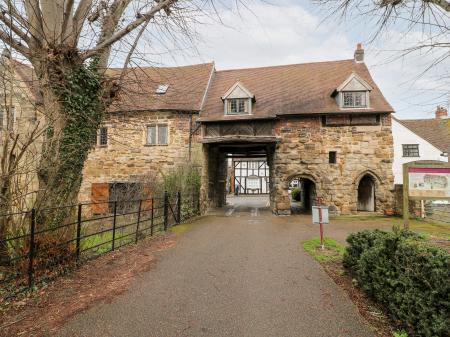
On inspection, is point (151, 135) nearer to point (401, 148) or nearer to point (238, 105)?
point (238, 105)

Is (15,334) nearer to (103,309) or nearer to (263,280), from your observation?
(103,309)

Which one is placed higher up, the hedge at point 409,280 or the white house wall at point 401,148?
the white house wall at point 401,148

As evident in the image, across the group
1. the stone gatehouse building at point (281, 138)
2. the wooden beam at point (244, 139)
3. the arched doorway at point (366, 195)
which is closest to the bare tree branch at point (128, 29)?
the stone gatehouse building at point (281, 138)

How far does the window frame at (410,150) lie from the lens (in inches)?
872

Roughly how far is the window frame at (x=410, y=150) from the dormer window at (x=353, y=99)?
455 inches

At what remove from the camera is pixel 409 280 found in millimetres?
3145

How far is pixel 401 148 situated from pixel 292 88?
42.5ft

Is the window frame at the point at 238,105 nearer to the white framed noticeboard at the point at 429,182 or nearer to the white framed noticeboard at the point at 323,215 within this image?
the white framed noticeboard at the point at 323,215

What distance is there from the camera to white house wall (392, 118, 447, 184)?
71.7ft

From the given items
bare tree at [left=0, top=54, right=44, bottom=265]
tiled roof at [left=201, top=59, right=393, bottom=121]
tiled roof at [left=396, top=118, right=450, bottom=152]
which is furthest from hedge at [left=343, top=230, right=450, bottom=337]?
tiled roof at [left=396, top=118, right=450, bottom=152]

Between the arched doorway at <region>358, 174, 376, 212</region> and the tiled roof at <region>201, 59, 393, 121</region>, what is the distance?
4362 millimetres

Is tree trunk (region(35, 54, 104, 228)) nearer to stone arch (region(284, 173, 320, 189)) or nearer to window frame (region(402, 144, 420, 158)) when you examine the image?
stone arch (region(284, 173, 320, 189))

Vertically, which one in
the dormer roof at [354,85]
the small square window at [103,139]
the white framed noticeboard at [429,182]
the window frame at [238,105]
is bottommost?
the white framed noticeboard at [429,182]

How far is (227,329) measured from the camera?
332 centimetres
